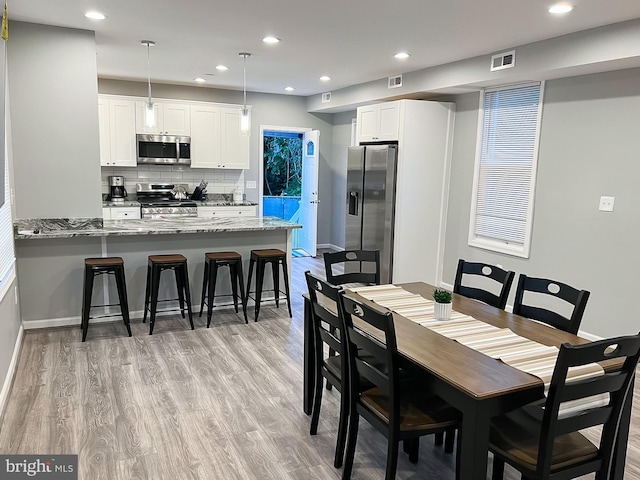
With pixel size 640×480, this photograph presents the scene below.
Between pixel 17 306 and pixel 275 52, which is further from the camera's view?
pixel 275 52

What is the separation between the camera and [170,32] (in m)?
4.20

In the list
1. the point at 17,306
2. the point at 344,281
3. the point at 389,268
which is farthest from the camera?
the point at 389,268

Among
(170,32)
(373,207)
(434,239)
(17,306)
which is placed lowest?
(17,306)

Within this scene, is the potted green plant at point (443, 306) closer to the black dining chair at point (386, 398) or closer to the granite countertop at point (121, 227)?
the black dining chair at point (386, 398)

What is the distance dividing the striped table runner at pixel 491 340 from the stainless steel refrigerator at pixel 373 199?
9.79 feet

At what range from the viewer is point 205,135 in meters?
7.11

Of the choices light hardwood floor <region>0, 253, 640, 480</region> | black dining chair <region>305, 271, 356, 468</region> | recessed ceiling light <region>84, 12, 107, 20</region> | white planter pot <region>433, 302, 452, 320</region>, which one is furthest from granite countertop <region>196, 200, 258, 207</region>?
white planter pot <region>433, 302, 452, 320</region>

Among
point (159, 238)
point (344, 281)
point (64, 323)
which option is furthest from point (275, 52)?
point (64, 323)

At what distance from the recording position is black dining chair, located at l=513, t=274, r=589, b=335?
243 centimetres

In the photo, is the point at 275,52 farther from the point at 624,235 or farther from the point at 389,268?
the point at 624,235

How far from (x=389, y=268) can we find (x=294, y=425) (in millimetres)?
3371

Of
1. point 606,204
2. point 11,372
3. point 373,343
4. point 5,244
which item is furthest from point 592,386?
point 5,244

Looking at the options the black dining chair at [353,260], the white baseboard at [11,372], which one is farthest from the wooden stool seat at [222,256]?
the white baseboard at [11,372]

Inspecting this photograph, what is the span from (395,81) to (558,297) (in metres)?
4.15
